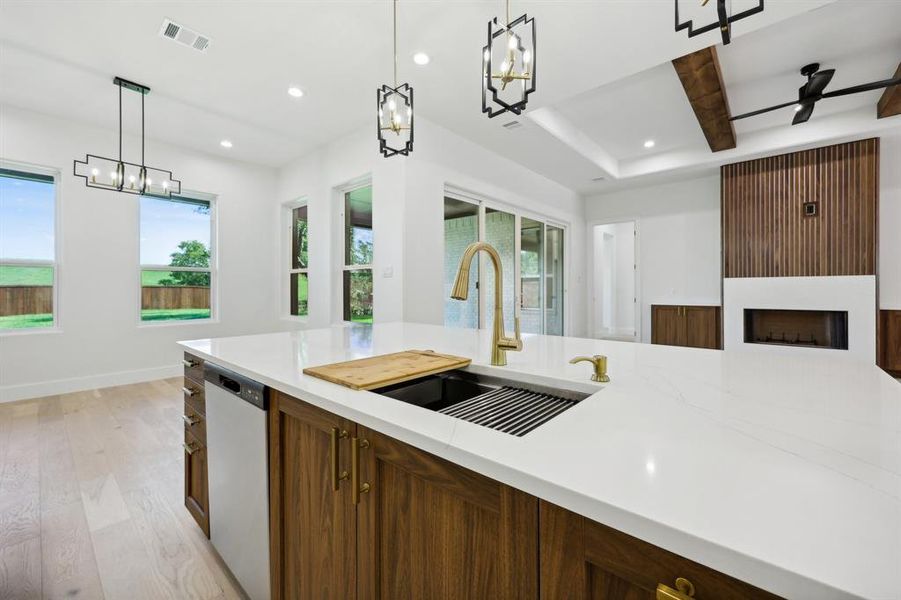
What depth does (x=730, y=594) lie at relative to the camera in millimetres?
427

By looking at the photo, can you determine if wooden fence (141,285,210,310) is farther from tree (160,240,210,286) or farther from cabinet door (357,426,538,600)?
cabinet door (357,426,538,600)

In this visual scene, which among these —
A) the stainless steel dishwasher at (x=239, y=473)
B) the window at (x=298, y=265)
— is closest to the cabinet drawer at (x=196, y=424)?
the stainless steel dishwasher at (x=239, y=473)

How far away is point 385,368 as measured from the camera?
3.98ft

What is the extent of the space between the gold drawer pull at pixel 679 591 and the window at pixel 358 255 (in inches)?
154

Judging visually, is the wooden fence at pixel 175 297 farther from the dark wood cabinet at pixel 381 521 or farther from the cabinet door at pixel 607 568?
the cabinet door at pixel 607 568

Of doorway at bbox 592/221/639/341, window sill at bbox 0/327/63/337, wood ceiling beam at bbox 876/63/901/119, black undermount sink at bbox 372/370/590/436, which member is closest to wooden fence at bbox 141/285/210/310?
window sill at bbox 0/327/63/337

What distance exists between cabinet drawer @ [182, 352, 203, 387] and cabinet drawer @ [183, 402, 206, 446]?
0.47ft

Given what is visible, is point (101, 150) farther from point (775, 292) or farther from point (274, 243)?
point (775, 292)

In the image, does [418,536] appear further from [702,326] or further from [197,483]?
Result: [702,326]

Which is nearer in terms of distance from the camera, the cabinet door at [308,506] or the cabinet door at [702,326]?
the cabinet door at [308,506]

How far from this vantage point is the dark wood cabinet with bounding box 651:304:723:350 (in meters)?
5.57

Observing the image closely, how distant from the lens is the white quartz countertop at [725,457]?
0.39 m

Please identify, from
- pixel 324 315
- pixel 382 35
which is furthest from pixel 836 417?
pixel 324 315

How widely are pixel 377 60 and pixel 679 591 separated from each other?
334 cm
